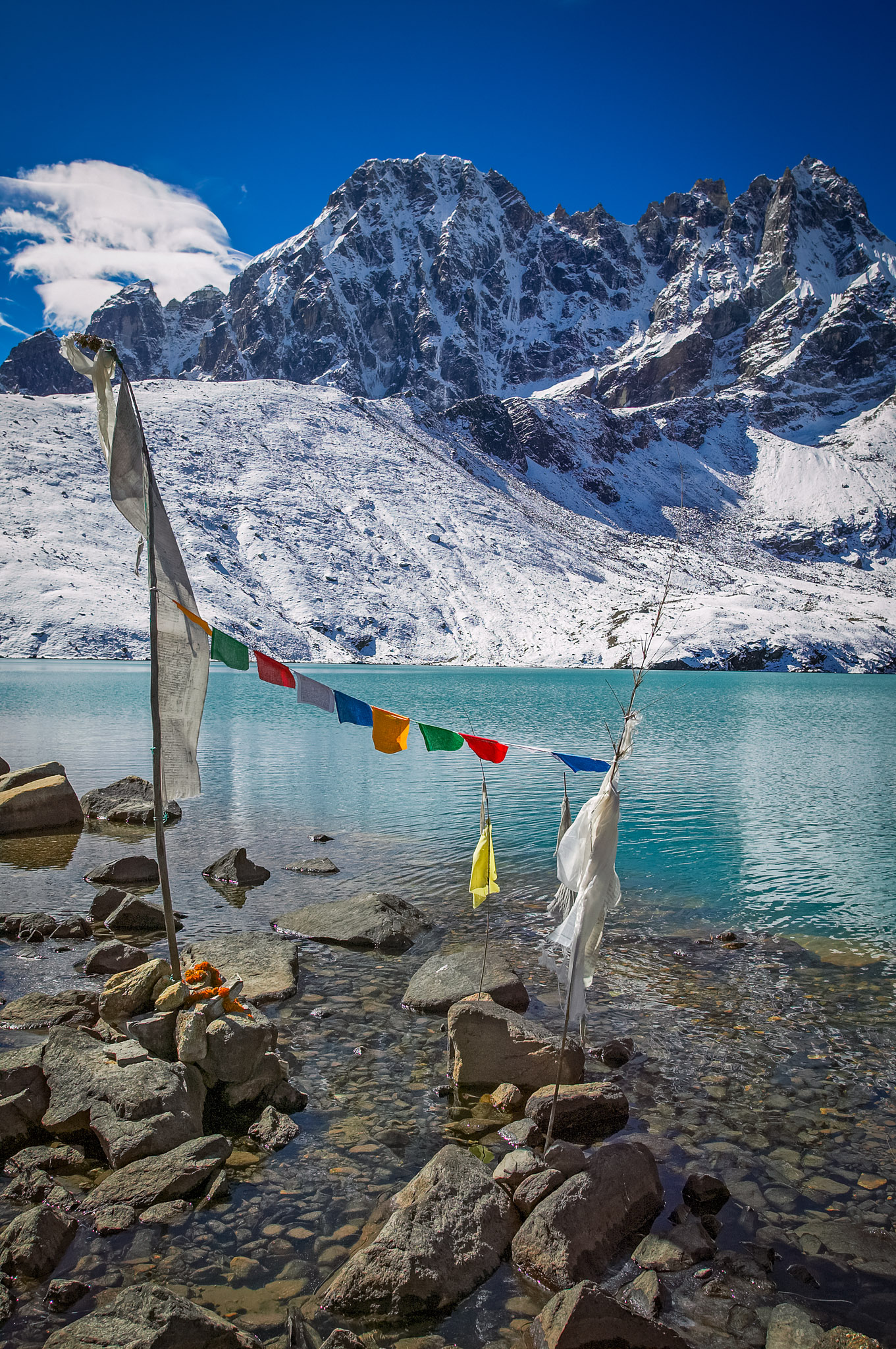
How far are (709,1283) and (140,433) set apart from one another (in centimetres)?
887

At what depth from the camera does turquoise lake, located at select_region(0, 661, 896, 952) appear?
577 inches

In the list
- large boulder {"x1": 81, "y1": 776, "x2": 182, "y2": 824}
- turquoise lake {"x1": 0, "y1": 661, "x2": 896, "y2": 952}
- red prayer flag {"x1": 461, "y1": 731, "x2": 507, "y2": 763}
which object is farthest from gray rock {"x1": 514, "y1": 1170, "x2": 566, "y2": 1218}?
large boulder {"x1": 81, "y1": 776, "x2": 182, "y2": 824}

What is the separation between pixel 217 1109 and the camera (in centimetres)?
709

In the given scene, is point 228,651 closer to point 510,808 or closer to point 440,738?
point 440,738

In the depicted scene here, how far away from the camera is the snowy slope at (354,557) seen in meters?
93.8

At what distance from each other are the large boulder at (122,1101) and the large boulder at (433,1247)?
1.99 m

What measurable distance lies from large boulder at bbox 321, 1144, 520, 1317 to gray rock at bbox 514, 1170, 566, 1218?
0.26ft

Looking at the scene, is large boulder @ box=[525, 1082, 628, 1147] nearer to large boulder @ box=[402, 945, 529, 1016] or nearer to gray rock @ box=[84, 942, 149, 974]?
large boulder @ box=[402, 945, 529, 1016]

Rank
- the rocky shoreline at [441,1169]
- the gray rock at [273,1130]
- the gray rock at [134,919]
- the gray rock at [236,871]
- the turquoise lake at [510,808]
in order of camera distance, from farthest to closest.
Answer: the gray rock at [236,871], the turquoise lake at [510,808], the gray rock at [134,919], the gray rock at [273,1130], the rocky shoreline at [441,1169]

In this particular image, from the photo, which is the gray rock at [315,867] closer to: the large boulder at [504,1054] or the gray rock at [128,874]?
the gray rock at [128,874]

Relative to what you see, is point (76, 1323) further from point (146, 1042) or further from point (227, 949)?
point (227, 949)

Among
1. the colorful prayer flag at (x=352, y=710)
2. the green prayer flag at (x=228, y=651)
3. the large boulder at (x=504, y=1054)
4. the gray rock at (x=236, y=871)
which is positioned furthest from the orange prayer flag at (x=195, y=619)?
the gray rock at (x=236, y=871)

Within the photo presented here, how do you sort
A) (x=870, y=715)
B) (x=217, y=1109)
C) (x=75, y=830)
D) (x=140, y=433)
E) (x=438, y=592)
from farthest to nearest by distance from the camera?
(x=438, y=592), (x=870, y=715), (x=75, y=830), (x=140, y=433), (x=217, y=1109)

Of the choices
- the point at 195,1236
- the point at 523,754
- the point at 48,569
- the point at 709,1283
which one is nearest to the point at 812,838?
the point at 523,754
